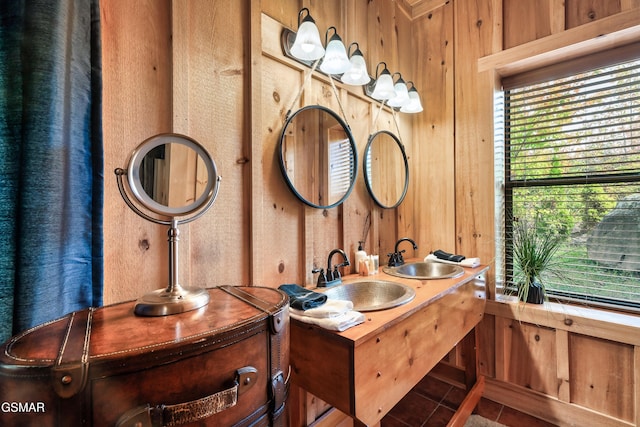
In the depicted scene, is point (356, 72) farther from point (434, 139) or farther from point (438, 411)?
point (438, 411)

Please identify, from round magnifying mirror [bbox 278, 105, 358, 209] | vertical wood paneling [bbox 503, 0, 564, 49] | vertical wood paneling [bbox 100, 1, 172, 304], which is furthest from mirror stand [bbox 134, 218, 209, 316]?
vertical wood paneling [bbox 503, 0, 564, 49]

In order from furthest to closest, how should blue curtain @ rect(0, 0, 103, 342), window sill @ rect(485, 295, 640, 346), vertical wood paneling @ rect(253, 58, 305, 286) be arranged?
window sill @ rect(485, 295, 640, 346), vertical wood paneling @ rect(253, 58, 305, 286), blue curtain @ rect(0, 0, 103, 342)

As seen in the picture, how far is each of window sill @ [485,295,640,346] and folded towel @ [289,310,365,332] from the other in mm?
1460

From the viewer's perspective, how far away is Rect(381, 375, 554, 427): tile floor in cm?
174

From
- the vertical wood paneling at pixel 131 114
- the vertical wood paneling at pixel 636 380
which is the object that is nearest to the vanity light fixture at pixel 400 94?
the vertical wood paneling at pixel 131 114

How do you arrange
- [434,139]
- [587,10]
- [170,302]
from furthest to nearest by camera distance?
[434,139] < [587,10] < [170,302]

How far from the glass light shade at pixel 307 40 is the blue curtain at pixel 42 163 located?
0.81m

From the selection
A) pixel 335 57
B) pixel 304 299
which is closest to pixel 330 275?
pixel 304 299

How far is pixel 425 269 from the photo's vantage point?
1.98 meters

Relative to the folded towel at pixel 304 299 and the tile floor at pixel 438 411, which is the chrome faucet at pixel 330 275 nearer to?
the folded towel at pixel 304 299

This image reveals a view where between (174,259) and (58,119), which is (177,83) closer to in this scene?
(58,119)

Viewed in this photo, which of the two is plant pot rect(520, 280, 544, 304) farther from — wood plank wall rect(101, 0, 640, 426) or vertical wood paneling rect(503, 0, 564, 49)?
vertical wood paneling rect(503, 0, 564, 49)

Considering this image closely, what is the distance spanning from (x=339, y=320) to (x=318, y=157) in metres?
0.91

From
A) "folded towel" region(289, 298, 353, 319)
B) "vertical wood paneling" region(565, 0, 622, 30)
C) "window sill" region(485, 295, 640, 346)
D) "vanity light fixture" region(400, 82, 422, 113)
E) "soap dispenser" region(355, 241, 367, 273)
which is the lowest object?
"window sill" region(485, 295, 640, 346)
